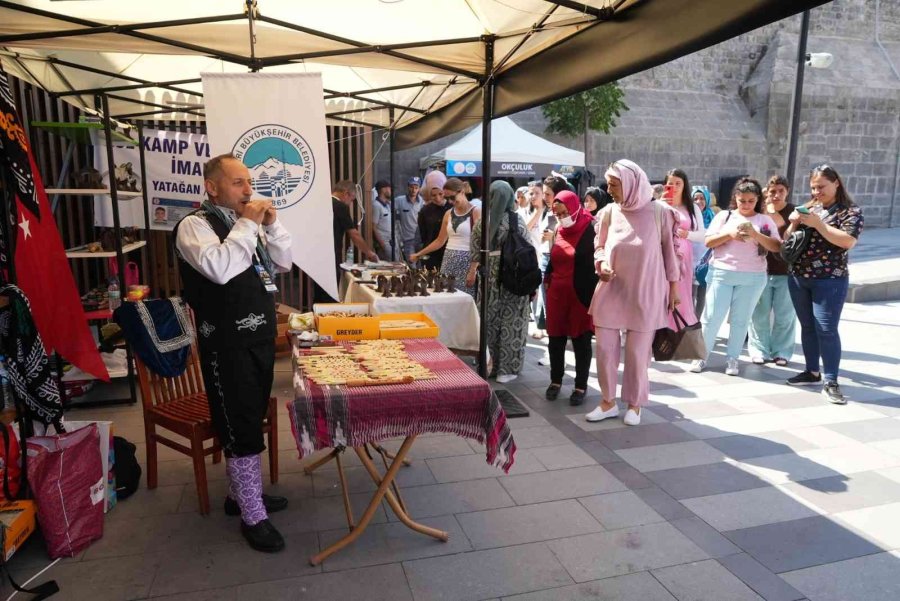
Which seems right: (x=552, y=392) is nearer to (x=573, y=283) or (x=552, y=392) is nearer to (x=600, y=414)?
(x=600, y=414)

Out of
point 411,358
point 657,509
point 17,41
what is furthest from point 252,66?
point 657,509

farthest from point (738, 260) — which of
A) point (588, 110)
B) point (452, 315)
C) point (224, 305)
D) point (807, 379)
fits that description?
point (588, 110)

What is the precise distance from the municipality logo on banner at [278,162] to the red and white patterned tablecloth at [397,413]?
135 cm

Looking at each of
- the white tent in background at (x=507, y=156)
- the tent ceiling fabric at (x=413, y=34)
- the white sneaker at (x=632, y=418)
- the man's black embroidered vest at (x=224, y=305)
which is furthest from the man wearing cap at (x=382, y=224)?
the man's black embroidered vest at (x=224, y=305)

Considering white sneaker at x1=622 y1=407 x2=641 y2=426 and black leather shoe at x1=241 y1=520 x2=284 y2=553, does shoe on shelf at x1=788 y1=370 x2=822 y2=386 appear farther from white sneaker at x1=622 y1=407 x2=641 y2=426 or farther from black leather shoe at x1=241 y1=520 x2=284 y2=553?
black leather shoe at x1=241 y1=520 x2=284 y2=553

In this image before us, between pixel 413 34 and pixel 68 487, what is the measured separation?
3119mm

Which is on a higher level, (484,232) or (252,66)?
(252,66)

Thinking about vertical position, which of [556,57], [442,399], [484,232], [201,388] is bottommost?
[201,388]

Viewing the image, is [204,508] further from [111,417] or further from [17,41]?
[17,41]

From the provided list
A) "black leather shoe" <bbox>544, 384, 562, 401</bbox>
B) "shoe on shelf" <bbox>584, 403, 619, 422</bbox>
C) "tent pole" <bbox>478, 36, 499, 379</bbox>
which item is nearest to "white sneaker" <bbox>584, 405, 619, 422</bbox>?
"shoe on shelf" <bbox>584, 403, 619, 422</bbox>

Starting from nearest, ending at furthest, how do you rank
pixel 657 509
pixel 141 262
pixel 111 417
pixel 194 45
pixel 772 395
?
pixel 657 509 < pixel 194 45 < pixel 111 417 < pixel 772 395 < pixel 141 262

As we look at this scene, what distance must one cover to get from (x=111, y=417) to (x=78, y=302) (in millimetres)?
1124

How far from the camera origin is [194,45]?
3781 millimetres

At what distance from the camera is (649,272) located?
3887 mm
